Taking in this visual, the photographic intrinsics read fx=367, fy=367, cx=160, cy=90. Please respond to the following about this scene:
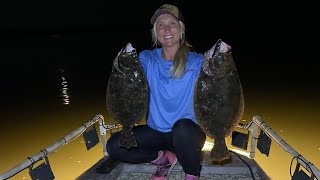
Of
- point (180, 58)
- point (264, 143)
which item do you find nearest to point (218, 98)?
point (180, 58)

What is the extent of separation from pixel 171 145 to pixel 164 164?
400mm

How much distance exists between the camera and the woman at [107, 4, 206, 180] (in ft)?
10.6

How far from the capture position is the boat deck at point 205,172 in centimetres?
393

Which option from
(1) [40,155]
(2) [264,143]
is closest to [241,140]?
(2) [264,143]

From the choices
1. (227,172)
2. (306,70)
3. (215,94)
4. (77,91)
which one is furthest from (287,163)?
(306,70)

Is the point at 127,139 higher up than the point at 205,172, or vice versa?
the point at 127,139

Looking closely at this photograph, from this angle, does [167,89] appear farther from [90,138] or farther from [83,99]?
[83,99]

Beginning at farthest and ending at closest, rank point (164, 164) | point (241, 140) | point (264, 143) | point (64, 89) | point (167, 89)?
1. point (64, 89)
2. point (241, 140)
3. point (264, 143)
4. point (164, 164)
5. point (167, 89)

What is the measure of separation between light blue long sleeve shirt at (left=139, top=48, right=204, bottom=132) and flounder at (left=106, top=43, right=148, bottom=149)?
264 millimetres

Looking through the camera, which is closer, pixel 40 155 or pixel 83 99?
pixel 40 155

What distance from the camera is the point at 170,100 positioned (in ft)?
11.0

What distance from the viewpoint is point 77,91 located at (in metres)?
12.0

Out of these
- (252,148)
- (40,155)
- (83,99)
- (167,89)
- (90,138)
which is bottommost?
(83,99)

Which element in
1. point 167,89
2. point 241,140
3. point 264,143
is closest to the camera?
point 167,89
